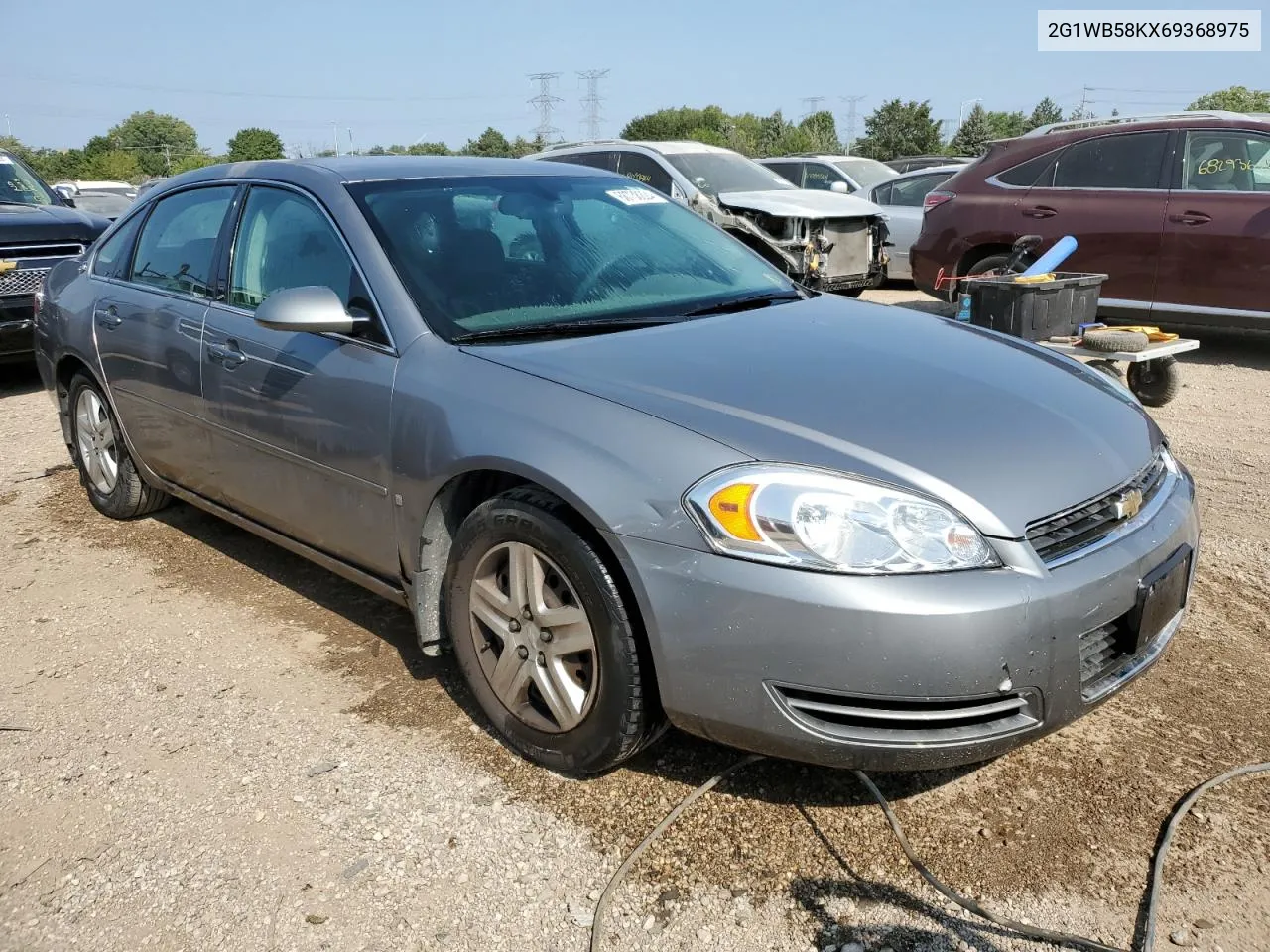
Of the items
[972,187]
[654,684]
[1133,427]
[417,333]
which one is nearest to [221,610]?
[417,333]

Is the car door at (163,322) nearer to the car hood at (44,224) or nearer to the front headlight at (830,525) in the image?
the front headlight at (830,525)

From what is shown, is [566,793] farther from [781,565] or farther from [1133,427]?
[1133,427]

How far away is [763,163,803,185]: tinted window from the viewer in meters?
14.0

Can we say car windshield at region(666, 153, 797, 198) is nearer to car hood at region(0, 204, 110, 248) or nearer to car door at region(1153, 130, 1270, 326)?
car door at region(1153, 130, 1270, 326)

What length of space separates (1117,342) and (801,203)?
15.7 feet

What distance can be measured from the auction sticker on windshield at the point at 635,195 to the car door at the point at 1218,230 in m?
5.23

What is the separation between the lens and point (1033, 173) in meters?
8.56

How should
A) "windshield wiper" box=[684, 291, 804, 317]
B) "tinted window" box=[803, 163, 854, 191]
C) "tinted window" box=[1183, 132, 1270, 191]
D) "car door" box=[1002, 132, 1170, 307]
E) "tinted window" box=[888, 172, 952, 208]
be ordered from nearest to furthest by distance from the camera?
1. "windshield wiper" box=[684, 291, 804, 317]
2. "tinted window" box=[1183, 132, 1270, 191]
3. "car door" box=[1002, 132, 1170, 307]
4. "tinted window" box=[888, 172, 952, 208]
5. "tinted window" box=[803, 163, 854, 191]

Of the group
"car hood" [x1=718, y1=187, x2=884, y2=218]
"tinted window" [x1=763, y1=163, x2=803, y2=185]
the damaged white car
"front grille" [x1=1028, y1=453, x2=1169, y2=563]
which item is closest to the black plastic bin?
"front grille" [x1=1028, y1=453, x2=1169, y2=563]

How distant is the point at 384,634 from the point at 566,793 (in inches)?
49.1

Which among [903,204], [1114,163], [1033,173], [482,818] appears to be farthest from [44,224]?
[903,204]

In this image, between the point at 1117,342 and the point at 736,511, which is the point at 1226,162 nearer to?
the point at 1117,342

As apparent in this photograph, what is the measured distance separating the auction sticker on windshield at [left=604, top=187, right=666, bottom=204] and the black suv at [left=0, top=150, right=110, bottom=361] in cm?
522

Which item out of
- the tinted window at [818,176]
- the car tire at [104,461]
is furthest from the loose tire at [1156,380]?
the tinted window at [818,176]
